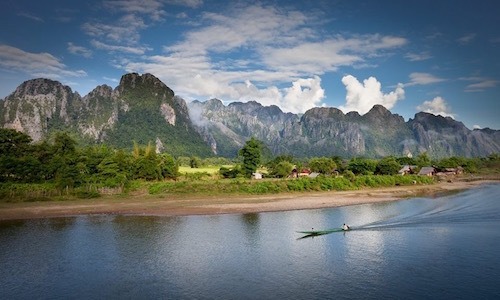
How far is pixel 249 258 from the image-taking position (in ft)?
100

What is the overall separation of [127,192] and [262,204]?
78.5 feet

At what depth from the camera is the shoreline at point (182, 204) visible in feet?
167

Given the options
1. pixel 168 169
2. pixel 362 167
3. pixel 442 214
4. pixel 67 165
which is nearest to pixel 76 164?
pixel 67 165

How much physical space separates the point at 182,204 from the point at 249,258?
29011 mm

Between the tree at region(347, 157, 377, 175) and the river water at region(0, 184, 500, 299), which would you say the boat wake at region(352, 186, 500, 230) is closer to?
the river water at region(0, 184, 500, 299)

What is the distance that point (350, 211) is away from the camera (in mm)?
54562

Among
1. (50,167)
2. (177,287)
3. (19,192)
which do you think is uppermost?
(50,167)

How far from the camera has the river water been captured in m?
23.6

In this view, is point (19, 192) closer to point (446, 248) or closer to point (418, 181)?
point (446, 248)

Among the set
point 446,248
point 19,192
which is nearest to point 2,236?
point 19,192

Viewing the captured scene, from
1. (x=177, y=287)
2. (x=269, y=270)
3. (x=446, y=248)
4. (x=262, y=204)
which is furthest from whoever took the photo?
(x=262, y=204)

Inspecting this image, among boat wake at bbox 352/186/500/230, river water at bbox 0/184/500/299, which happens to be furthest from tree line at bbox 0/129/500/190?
boat wake at bbox 352/186/500/230

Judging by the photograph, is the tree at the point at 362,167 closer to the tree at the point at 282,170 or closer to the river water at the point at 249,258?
the tree at the point at 282,170

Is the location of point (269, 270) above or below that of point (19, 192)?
below
